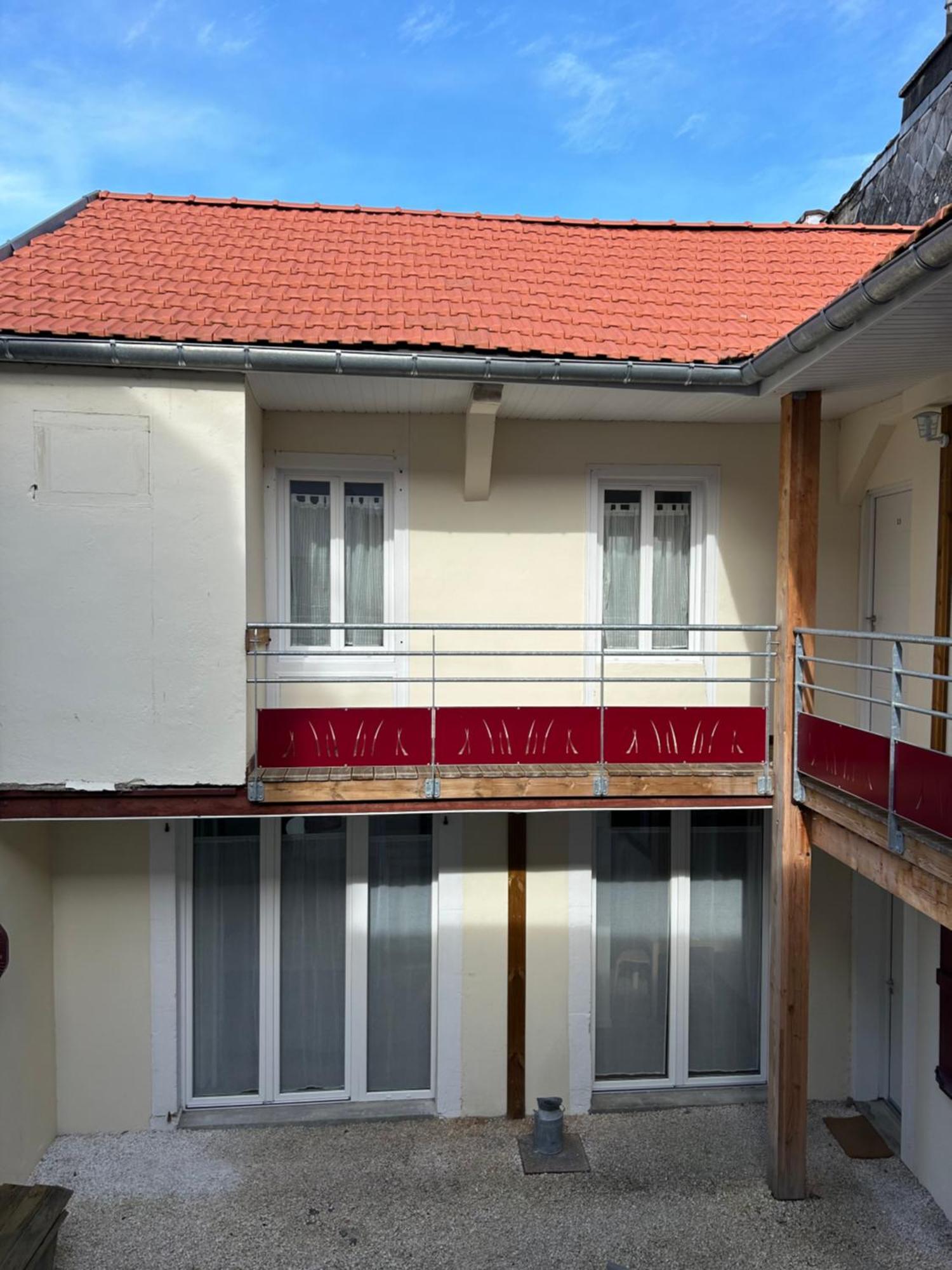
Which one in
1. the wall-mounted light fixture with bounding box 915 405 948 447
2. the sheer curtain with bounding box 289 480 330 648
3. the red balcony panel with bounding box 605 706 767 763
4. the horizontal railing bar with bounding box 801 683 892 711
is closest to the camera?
the horizontal railing bar with bounding box 801 683 892 711

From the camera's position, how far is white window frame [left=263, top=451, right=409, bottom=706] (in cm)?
683

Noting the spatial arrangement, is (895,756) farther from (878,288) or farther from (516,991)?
(516,991)

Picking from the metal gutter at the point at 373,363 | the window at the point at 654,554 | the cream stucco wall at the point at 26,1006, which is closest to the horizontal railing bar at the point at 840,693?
the window at the point at 654,554

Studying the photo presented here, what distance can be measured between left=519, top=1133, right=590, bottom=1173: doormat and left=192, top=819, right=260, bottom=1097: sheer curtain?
7.49 ft

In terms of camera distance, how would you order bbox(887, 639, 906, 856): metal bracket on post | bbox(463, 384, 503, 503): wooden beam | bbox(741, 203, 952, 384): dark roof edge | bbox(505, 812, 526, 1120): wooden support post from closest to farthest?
1. bbox(741, 203, 952, 384): dark roof edge
2. bbox(887, 639, 906, 856): metal bracket on post
3. bbox(463, 384, 503, 503): wooden beam
4. bbox(505, 812, 526, 1120): wooden support post

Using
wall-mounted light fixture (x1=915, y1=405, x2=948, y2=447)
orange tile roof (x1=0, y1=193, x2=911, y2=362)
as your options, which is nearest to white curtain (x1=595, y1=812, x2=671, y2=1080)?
wall-mounted light fixture (x1=915, y1=405, x2=948, y2=447)

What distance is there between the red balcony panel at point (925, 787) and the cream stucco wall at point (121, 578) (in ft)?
12.8

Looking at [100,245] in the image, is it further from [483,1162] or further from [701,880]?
[483,1162]

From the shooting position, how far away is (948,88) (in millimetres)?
7988

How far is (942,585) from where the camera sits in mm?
5910

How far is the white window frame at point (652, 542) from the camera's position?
708 cm

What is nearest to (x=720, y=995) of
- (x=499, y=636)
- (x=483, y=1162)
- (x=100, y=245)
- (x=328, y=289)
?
(x=483, y=1162)

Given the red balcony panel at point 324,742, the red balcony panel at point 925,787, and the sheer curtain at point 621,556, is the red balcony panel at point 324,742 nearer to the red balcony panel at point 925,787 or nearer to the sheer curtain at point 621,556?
the sheer curtain at point 621,556

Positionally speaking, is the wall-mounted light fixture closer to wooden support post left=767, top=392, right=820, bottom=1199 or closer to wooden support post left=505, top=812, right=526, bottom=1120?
wooden support post left=767, top=392, right=820, bottom=1199
